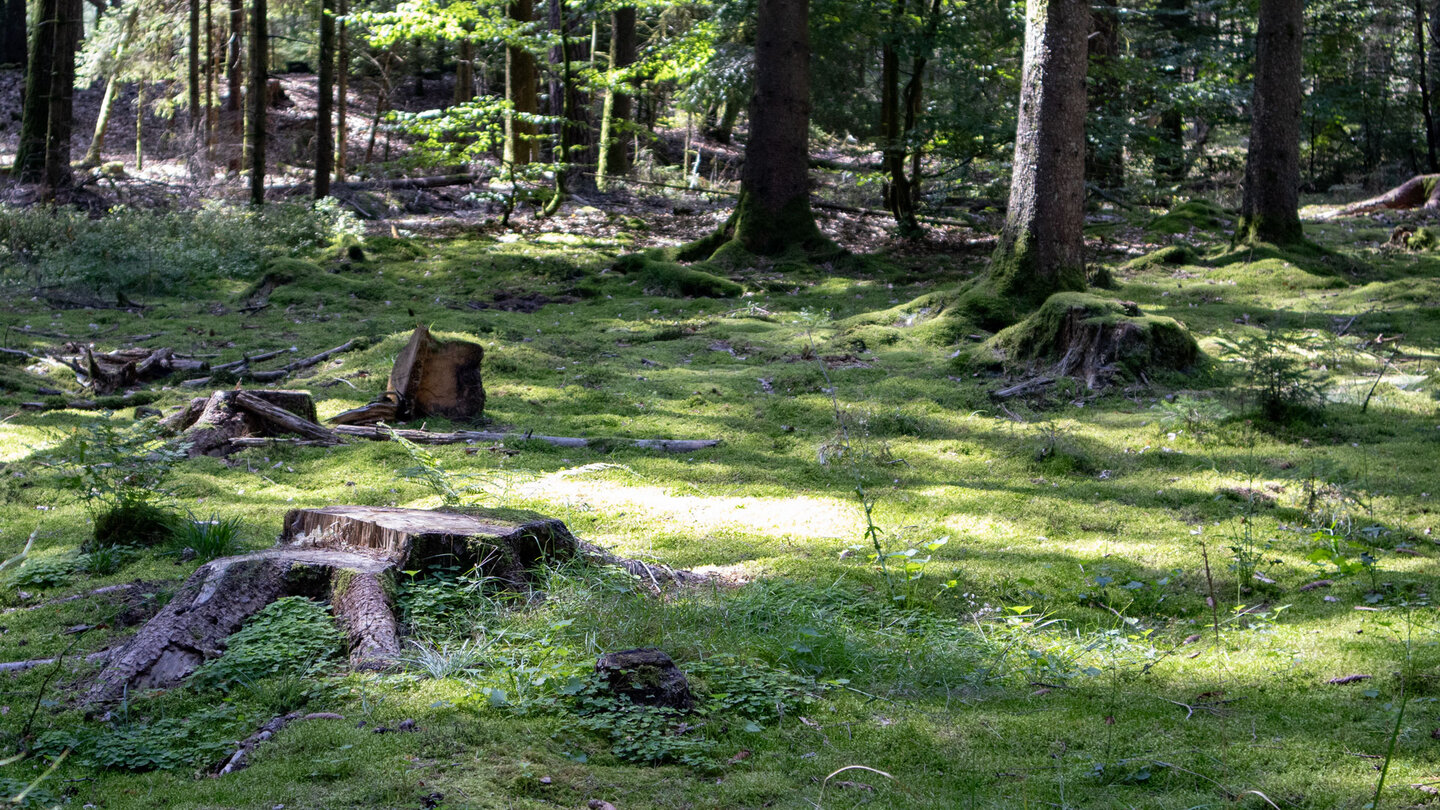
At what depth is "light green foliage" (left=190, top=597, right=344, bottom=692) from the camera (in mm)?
3426

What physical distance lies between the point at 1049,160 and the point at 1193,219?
8.76 m

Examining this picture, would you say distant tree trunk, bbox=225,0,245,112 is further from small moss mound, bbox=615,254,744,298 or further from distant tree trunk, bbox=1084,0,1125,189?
distant tree trunk, bbox=1084,0,1125,189

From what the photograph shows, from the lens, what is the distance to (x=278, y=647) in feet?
11.6

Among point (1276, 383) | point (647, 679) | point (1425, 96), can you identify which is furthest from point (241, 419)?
point (1425, 96)

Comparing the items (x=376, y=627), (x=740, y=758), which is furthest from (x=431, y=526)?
(x=740, y=758)

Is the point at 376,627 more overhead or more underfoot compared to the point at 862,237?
more underfoot

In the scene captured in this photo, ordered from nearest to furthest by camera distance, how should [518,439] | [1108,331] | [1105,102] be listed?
[518,439]
[1108,331]
[1105,102]

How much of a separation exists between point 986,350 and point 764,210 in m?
6.38

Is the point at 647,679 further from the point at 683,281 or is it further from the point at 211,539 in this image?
the point at 683,281

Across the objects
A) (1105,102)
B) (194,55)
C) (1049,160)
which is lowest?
(1049,160)

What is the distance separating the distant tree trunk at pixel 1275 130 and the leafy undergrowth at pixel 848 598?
3699 mm

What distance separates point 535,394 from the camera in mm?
8852

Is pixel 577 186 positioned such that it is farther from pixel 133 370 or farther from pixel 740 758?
pixel 740 758

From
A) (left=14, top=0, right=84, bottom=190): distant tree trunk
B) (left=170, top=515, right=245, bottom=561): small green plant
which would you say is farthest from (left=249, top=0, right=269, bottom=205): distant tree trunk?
(left=170, top=515, right=245, bottom=561): small green plant
